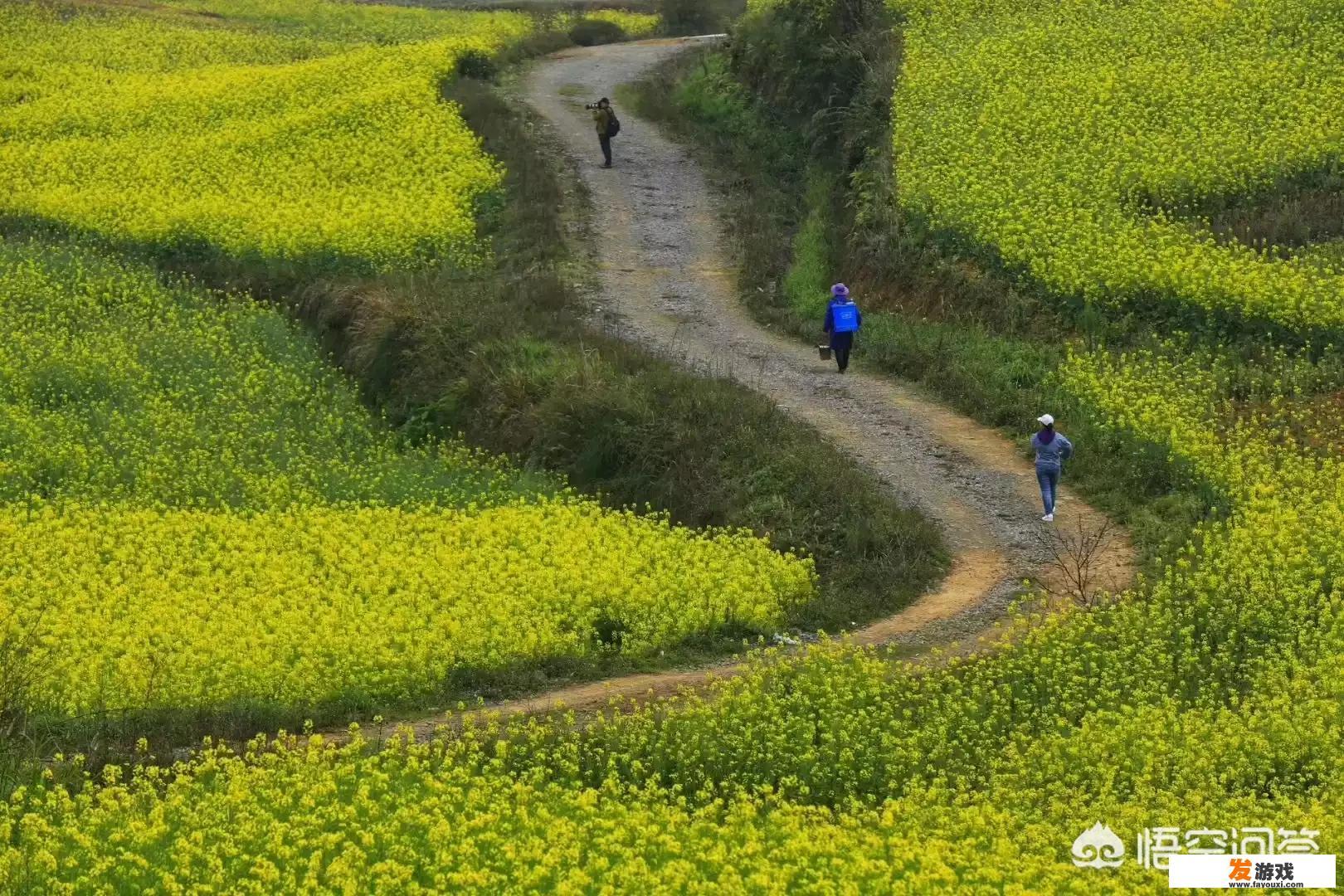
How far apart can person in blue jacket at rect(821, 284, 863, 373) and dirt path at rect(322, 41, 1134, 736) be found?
0.54 metres

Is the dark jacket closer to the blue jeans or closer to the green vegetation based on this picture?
the green vegetation

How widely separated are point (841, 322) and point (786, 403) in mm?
1851

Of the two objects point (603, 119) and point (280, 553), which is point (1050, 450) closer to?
point (280, 553)

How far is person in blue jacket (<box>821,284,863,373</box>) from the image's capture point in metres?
26.9

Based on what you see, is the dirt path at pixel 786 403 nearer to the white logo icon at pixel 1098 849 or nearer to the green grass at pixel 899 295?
the green grass at pixel 899 295

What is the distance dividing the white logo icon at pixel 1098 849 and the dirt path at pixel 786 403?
516 cm

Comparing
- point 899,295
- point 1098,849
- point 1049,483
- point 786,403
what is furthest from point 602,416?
point 1098,849

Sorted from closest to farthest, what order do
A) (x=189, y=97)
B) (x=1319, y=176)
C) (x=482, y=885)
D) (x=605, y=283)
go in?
(x=482, y=885), (x=1319, y=176), (x=605, y=283), (x=189, y=97)

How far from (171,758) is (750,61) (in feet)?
98.6

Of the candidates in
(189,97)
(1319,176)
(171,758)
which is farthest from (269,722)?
(189,97)

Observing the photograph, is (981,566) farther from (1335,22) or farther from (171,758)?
(1335,22)

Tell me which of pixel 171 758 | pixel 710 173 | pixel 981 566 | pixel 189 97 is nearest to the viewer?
pixel 171 758

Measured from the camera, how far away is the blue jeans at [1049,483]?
69.2ft

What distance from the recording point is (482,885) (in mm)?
12719
